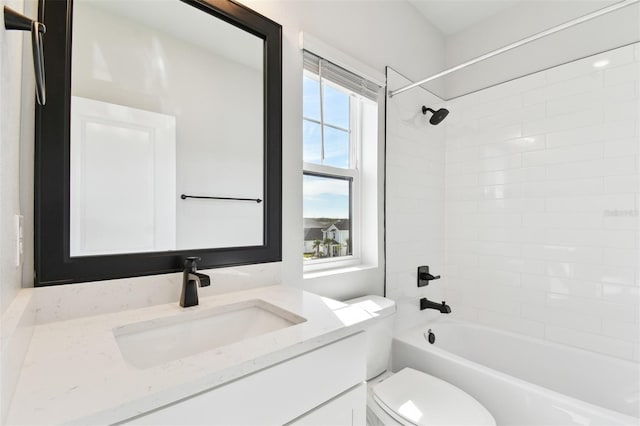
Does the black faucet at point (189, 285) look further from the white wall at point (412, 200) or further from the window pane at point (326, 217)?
the white wall at point (412, 200)

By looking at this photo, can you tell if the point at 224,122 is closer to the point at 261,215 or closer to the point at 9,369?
the point at 261,215

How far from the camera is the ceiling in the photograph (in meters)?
2.05

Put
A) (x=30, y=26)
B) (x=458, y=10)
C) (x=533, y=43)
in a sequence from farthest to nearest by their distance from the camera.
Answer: (x=458, y=10) → (x=533, y=43) → (x=30, y=26)

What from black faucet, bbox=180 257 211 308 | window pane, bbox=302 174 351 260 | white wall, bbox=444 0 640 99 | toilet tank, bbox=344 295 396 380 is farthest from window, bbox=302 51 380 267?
white wall, bbox=444 0 640 99

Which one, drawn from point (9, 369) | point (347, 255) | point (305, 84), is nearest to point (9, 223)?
point (9, 369)

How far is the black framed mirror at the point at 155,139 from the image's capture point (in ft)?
2.80

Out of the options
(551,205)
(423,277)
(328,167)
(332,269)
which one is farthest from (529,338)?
(328,167)

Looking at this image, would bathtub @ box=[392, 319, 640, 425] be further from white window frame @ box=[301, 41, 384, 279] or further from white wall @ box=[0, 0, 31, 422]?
white wall @ box=[0, 0, 31, 422]

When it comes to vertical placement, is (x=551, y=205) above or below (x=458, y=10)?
below

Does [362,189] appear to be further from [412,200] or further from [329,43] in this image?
[329,43]

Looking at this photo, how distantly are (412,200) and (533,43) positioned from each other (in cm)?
130

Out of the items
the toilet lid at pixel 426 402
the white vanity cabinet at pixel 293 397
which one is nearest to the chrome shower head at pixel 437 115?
the toilet lid at pixel 426 402

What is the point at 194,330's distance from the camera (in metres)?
0.92

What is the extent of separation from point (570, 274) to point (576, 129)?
0.86m
